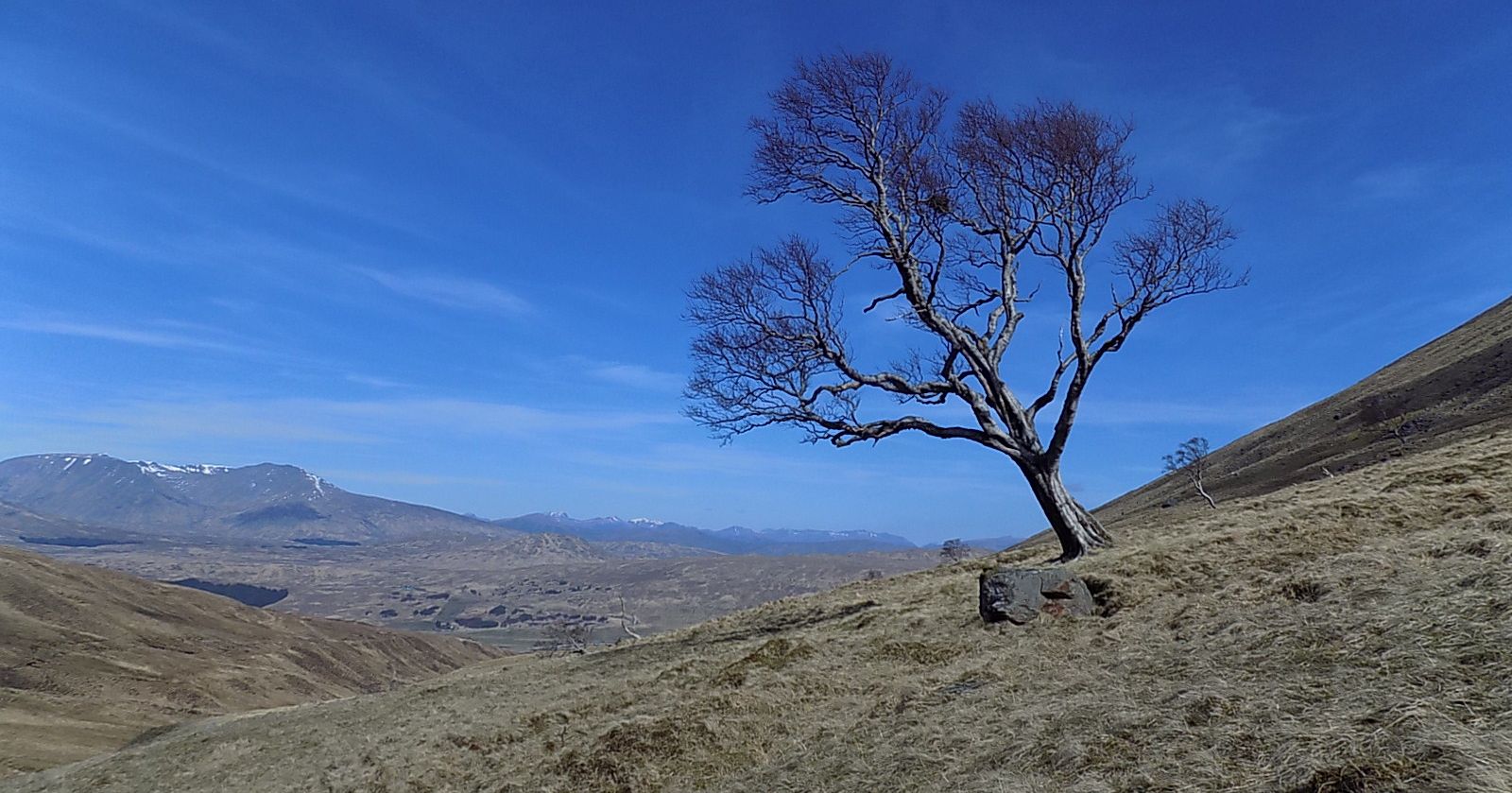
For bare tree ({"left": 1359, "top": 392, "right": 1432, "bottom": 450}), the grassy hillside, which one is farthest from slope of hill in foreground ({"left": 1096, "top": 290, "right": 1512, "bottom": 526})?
the grassy hillside

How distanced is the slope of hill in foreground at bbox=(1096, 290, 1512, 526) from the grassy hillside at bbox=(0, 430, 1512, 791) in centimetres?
2436

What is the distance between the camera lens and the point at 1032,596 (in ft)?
47.7

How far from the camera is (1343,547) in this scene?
1309cm

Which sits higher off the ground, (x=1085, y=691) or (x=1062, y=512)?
(x=1062, y=512)

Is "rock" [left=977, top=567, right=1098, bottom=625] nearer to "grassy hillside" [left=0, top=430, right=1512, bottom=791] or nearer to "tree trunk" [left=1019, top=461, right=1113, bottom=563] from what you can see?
"grassy hillside" [left=0, top=430, right=1512, bottom=791]

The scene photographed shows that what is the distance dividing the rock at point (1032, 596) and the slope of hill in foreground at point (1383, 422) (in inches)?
1027

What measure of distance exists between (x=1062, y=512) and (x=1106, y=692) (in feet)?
40.2

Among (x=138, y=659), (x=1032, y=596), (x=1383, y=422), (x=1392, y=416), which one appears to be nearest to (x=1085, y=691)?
(x=1032, y=596)

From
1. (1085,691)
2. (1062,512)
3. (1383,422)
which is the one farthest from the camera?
(1383,422)

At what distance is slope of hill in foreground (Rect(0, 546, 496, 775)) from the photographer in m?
66.4

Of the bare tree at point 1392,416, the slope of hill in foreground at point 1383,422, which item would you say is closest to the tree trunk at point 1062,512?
the slope of hill in foreground at point 1383,422

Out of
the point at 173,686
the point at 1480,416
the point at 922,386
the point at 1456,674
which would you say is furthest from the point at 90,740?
the point at 1480,416

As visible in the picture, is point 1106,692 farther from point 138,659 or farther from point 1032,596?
point 138,659

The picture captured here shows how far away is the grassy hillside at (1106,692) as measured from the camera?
6109mm
